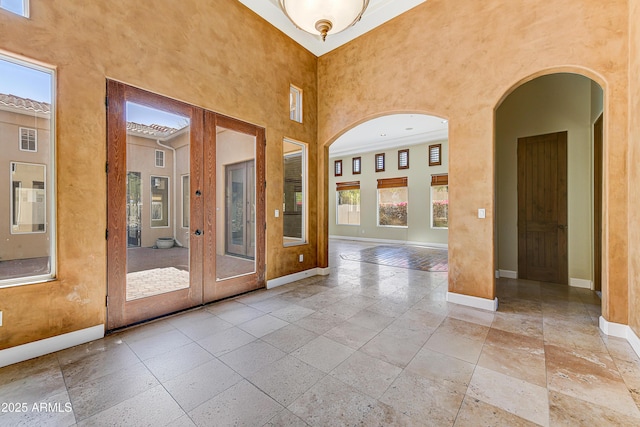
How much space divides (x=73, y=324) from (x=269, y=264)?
2488 mm

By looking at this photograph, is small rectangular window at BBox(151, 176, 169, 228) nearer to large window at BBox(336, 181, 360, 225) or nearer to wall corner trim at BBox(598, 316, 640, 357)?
wall corner trim at BBox(598, 316, 640, 357)

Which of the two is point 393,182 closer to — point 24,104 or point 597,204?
point 597,204

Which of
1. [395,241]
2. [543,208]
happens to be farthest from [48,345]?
[395,241]

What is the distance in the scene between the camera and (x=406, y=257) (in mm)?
7379

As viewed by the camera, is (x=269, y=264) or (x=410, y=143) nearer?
(x=269, y=264)

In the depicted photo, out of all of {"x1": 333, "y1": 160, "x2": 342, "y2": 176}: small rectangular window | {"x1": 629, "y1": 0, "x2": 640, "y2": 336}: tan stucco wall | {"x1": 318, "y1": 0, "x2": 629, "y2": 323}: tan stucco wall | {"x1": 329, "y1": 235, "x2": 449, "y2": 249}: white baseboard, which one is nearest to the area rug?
{"x1": 329, "y1": 235, "x2": 449, "y2": 249}: white baseboard

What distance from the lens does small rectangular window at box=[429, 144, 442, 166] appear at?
9000 millimetres

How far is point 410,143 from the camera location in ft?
31.0

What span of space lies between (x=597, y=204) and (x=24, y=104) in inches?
291

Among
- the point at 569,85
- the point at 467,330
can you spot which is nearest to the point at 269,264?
the point at 467,330

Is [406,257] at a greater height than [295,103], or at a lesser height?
Answer: lesser

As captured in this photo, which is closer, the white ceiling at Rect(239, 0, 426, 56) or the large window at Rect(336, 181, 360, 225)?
the white ceiling at Rect(239, 0, 426, 56)

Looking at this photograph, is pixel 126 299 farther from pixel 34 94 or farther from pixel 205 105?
pixel 205 105

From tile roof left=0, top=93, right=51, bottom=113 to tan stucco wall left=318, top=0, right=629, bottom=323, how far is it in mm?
4093
